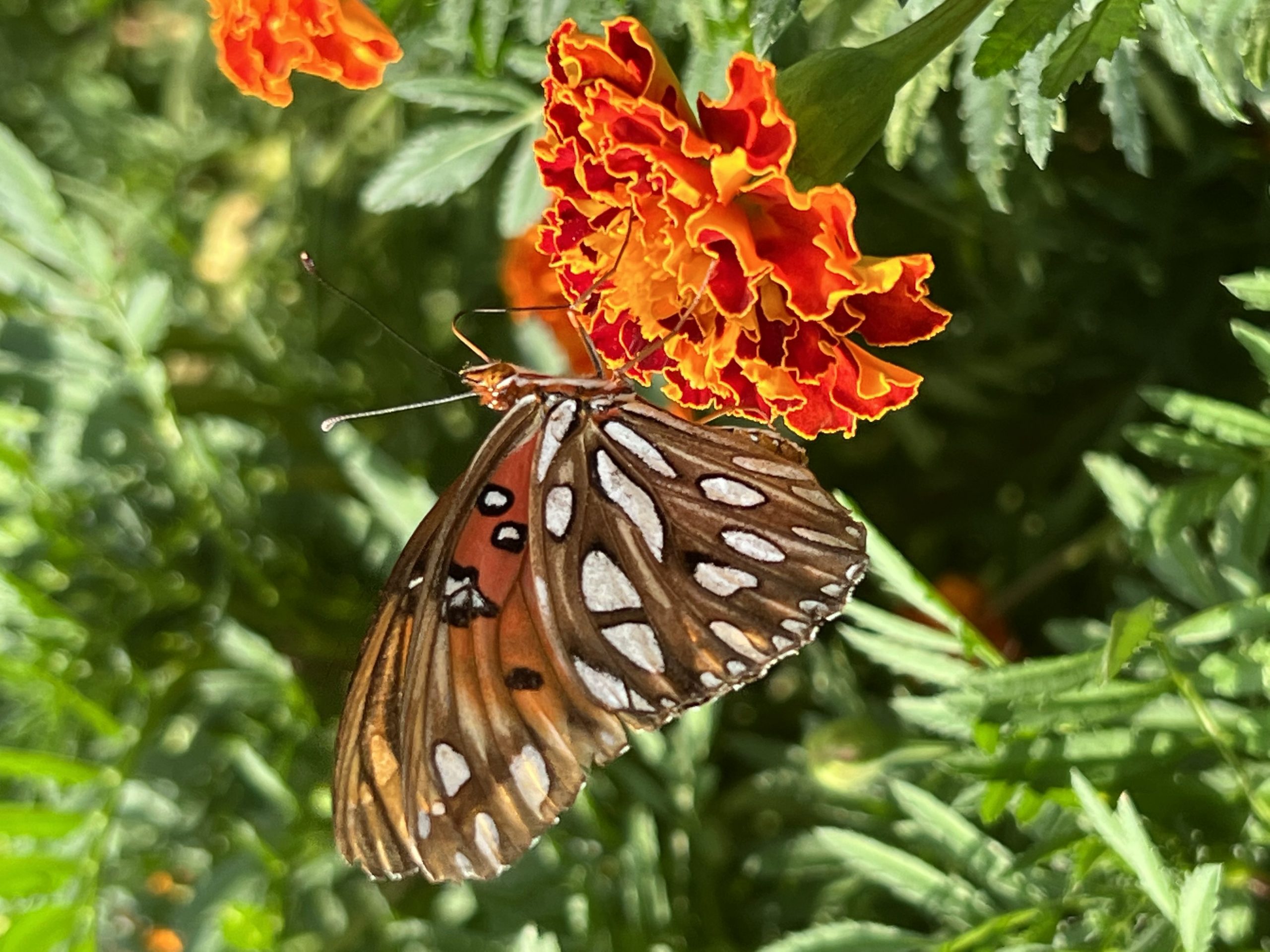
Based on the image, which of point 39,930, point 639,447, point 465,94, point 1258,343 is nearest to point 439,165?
point 465,94

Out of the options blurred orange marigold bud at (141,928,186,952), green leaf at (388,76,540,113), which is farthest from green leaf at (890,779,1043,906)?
blurred orange marigold bud at (141,928,186,952)

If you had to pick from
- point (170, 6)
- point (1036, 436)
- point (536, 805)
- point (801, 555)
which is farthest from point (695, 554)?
point (170, 6)

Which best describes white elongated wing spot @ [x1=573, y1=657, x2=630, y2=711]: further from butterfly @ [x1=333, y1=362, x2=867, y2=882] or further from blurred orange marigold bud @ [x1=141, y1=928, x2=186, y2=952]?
blurred orange marigold bud @ [x1=141, y1=928, x2=186, y2=952]

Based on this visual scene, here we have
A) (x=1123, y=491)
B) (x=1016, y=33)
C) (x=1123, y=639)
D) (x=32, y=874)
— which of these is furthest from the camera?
(x=32, y=874)

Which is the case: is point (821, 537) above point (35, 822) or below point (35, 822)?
above

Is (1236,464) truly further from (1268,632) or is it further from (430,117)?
(430,117)

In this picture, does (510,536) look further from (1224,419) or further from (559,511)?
(1224,419)
